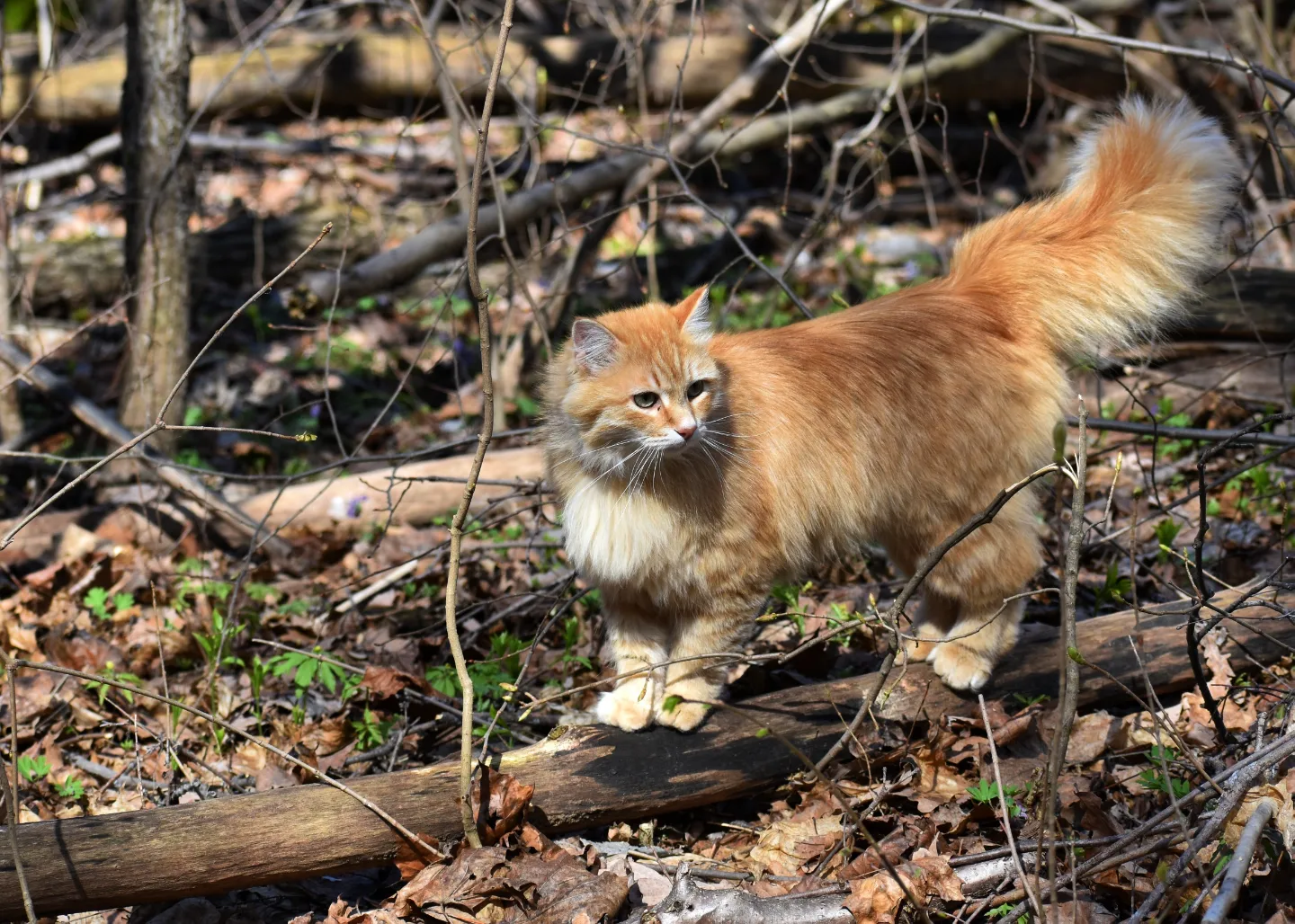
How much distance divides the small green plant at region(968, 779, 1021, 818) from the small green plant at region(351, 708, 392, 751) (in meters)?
2.12

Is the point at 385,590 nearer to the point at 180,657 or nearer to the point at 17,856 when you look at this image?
the point at 180,657

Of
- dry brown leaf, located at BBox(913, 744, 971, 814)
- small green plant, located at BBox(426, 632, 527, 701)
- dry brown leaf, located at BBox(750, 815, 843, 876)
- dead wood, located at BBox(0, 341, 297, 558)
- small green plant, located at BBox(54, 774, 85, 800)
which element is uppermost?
dead wood, located at BBox(0, 341, 297, 558)

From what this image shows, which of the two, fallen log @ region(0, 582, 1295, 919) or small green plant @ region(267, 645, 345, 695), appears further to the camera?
small green plant @ region(267, 645, 345, 695)

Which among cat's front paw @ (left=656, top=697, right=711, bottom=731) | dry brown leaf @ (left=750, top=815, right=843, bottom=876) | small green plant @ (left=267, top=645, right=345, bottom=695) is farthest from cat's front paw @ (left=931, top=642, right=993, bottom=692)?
small green plant @ (left=267, top=645, right=345, bottom=695)

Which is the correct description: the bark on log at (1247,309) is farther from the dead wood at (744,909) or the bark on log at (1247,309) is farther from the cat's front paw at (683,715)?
the dead wood at (744,909)

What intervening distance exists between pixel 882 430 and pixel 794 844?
1414mm

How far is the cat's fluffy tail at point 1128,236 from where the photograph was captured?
3682mm

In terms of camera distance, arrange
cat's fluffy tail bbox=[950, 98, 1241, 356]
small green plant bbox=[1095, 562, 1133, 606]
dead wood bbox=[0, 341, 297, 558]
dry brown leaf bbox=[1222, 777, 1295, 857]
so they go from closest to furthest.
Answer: dry brown leaf bbox=[1222, 777, 1295, 857] < cat's fluffy tail bbox=[950, 98, 1241, 356] < small green plant bbox=[1095, 562, 1133, 606] < dead wood bbox=[0, 341, 297, 558]

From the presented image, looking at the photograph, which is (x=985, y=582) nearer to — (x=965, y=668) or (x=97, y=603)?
(x=965, y=668)

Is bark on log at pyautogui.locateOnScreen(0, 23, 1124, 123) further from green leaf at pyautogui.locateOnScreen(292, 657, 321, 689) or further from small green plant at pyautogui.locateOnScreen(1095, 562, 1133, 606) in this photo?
green leaf at pyautogui.locateOnScreen(292, 657, 321, 689)

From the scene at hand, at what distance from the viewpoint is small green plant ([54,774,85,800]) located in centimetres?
386

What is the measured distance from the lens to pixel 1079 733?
3.71 metres

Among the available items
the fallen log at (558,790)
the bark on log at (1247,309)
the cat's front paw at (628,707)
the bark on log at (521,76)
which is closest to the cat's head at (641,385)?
the cat's front paw at (628,707)

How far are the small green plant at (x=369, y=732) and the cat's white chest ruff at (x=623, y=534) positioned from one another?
113cm
